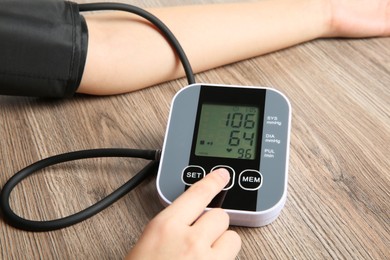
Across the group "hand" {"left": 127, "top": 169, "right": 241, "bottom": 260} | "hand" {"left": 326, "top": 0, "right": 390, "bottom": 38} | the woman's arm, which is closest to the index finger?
"hand" {"left": 127, "top": 169, "right": 241, "bottom": 260}

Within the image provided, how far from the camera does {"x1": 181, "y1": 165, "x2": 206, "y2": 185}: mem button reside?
0.50m

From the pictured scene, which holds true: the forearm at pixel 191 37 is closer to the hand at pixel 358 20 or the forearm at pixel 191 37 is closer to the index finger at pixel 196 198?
the hand at pixel 358 20

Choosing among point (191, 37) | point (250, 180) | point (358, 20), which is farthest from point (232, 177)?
point (358, 20)

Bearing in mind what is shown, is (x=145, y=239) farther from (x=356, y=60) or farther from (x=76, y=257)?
(x=356, y=60)

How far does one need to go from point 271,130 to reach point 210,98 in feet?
0.26

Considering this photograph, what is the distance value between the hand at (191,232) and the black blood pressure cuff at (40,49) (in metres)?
0.28

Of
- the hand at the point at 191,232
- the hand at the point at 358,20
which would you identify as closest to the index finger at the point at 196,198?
the hand at the point at 191,232

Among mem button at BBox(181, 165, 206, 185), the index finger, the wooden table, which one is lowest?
the wooden table

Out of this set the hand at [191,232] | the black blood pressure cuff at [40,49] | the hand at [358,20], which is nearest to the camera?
the hand at [191,232]

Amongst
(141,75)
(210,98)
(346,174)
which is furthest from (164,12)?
(346,174)

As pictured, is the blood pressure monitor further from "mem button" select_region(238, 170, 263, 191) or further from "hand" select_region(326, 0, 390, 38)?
"hand" select_region(326, 0, 390, 38)

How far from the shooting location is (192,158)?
512 mm

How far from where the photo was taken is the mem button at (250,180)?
19.2 inches

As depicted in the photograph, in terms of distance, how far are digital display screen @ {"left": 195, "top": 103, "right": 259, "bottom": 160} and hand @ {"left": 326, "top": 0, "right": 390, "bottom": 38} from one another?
30cm
